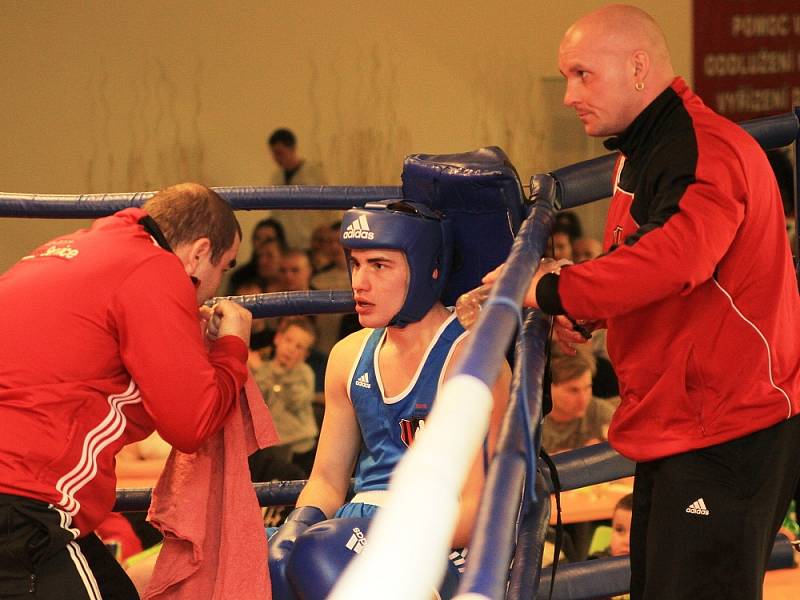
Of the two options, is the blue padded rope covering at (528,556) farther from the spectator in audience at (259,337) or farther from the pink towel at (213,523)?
the spectator in audience at (259,337)

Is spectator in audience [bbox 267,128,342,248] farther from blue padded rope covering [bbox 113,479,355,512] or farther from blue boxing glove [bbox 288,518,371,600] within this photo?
blue boxing glove [bbox 288,518,371,600]

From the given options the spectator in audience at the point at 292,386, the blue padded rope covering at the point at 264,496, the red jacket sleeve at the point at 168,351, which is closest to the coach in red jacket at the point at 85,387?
the red jacket sleeve at the point at 168,351

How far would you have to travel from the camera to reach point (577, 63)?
1982 millimetres

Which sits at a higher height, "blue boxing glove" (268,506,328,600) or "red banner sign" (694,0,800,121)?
"red banner sign" (694,0,800,121)

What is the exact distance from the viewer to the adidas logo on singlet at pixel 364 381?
240cm

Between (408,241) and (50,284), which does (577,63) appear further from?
(50,284)

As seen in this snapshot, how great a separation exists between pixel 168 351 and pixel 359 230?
56cm

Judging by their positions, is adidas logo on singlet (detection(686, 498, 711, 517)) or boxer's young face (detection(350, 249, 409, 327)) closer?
adidas logo on singlet (detection(686, 498, 711, 517))

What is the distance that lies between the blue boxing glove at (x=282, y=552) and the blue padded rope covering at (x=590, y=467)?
544 mm

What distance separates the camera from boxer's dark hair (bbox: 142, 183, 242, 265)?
2082 millimetres

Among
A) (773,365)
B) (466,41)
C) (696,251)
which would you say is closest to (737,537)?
(773,365)

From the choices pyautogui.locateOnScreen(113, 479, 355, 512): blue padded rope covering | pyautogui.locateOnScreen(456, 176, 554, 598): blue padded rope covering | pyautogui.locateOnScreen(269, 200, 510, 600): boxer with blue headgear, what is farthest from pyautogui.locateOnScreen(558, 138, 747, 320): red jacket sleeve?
pyautogui.locateOnScreen(113, 479, 355, 512): blue padded rope covering

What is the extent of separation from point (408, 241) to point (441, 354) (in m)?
0.24

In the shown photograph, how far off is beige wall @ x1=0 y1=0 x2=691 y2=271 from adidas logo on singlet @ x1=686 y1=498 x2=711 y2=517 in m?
3.72
